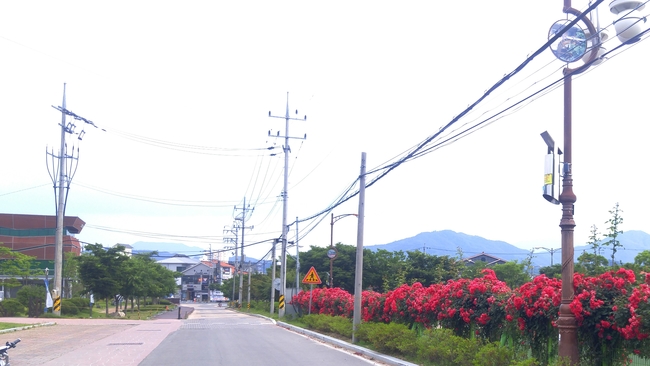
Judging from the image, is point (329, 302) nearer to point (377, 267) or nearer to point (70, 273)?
point (377, 267)

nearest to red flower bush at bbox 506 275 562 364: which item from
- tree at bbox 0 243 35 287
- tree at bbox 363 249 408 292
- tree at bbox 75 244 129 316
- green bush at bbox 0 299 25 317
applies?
tree at bbox 363 249 408 292

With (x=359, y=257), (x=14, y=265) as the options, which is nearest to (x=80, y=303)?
(x=14, y=265)

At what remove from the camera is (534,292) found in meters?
11.0

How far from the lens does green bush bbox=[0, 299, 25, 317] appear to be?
1642 inches

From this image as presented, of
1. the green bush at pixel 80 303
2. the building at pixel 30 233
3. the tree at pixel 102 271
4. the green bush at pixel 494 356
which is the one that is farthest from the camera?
the building at pixel 30 233

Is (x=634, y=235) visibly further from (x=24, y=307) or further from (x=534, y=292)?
(x=534, y=292)

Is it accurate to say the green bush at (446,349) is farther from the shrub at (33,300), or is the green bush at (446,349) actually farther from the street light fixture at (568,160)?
the shrub at (33,300)

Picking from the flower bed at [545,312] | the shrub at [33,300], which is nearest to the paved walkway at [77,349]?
the flower bed at [545,312]

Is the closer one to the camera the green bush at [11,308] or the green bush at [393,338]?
the green bush at [393,338]

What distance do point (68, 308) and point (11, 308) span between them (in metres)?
5.03

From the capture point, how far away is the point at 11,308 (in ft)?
137

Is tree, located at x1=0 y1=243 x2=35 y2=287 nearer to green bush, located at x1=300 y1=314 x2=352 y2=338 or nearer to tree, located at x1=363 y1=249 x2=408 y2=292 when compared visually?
tree, located at x1=363 y1=249 x2=408 y2=292

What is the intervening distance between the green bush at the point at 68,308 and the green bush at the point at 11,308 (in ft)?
13.0

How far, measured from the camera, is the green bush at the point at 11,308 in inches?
1642
